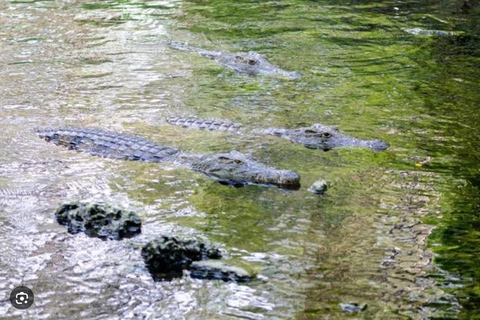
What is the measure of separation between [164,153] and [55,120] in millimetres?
2051

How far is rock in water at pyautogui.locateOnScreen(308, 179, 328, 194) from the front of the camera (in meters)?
6.57

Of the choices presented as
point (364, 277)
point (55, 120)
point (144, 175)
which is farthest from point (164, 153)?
point (364, 277)

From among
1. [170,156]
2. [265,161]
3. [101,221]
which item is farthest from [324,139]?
[101,221]

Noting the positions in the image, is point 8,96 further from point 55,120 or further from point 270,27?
point 270,27

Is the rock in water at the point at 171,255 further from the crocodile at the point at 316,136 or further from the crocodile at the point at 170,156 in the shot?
the crocodile at the point at 316,136

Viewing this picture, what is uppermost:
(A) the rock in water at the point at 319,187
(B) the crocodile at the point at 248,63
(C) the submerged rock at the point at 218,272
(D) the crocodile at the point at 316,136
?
(C) the submerged rock at the point at 218,272

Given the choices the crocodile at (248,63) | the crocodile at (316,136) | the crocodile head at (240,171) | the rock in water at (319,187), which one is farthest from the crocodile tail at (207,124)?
the crocodile at (248,63)

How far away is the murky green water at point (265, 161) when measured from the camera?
4930mm

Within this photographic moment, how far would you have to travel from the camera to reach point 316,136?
795 centimetres

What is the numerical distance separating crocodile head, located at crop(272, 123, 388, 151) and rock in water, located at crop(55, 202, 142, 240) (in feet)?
8.87

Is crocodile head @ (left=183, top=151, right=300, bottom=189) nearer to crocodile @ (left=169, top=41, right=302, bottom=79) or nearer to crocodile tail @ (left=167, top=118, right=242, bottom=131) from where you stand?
crocodile tail @ (left=167, top=118, right=242, bottom=131)

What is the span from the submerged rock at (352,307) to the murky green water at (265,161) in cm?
5

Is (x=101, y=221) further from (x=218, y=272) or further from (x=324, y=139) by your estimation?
(x=324, y=139)

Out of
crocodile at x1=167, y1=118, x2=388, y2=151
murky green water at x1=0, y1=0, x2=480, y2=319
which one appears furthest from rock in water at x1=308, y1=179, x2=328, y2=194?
crocodile at x1=167, y1=118, x2=388, y2=151
